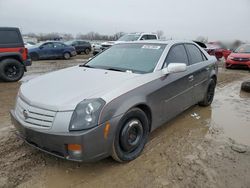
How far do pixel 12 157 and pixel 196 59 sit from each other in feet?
12.4

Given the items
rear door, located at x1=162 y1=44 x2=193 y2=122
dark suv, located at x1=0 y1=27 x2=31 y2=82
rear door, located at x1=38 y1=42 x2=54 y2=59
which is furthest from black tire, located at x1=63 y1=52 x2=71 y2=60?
rear door, located at x1=162 y1=44 x2=193 y2=122

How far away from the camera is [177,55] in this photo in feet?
13.1

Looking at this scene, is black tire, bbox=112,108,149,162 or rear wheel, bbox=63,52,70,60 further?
rear wheel, bbox=63,52,70,60

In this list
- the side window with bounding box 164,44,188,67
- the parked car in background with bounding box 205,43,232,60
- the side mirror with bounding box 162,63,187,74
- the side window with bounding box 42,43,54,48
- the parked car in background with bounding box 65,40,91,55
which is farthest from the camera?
the parked car in background with bounding box 65,40,91,55

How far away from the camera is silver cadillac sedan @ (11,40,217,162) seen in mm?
2396

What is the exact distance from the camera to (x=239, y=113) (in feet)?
16.6

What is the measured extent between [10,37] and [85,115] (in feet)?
22.5

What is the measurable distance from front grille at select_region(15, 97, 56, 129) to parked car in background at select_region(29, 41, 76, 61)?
14.3 m

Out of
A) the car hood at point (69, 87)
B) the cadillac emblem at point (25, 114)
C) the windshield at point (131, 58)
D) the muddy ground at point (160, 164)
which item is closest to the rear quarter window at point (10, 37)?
the muddy ground at point (160, 164)

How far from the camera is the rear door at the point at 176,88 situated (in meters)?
3.51

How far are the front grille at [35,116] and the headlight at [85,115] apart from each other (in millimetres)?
254

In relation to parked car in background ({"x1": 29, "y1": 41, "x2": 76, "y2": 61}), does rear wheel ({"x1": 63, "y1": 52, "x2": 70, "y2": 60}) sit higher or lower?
lower

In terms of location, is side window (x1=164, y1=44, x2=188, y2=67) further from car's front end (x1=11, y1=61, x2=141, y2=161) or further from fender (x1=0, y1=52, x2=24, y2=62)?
fender (x1=0, y1=52, x2=24, y2=62)

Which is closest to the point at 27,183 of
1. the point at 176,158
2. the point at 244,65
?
the point at 176,158
